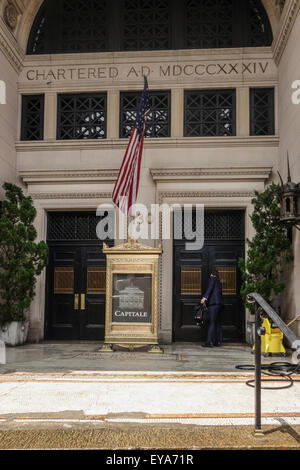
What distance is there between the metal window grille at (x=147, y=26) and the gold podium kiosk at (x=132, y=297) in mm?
5974

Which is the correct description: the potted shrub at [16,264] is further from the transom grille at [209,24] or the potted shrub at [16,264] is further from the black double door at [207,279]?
the transom grille at [209,24]

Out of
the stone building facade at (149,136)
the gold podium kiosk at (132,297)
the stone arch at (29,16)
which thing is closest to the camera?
the gold podium kiosk at (132,297)

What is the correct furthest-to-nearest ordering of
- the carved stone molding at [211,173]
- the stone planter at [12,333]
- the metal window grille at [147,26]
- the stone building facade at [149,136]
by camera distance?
the metal window grille at [147,26] < the stone building facade at [149,136] < the carved stone molding at [211,173] < the stone planter at [12,333]

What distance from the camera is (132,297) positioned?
10.8 metres

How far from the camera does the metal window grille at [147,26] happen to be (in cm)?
1329

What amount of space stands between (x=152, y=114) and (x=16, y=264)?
5.23 m

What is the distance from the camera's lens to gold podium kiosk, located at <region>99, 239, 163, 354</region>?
1057 cm

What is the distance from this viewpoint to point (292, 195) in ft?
33.0

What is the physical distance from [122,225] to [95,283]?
171cm

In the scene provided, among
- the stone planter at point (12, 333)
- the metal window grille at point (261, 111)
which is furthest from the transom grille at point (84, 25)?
the stone planter at point (12, 333)

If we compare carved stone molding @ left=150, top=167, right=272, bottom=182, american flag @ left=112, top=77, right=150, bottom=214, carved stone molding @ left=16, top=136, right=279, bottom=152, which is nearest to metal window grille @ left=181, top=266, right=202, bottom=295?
carved stone molding @ left=150, top=167, right=272, bottom=182

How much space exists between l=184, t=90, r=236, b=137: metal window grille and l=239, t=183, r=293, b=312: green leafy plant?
97.1 inches

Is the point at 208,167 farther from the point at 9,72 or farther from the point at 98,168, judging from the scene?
the point at 9,72

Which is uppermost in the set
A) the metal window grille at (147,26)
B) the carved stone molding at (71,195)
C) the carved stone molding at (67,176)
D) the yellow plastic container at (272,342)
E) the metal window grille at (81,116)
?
the metal window grille at (147,26)
